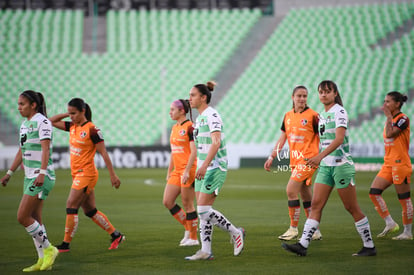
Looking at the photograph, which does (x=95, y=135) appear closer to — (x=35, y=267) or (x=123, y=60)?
(x=35, y=267)

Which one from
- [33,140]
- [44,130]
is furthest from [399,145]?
[33,140]

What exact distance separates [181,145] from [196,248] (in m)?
1.60

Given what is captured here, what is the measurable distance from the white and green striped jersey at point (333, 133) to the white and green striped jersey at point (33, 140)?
138 inches

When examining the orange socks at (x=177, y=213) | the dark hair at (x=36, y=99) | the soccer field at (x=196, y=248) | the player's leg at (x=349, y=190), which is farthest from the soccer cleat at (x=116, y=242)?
the player's leg at (x=349, y=190)

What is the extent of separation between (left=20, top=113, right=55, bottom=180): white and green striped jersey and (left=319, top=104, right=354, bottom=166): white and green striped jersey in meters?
3.51

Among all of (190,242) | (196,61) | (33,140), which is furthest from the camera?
(196,61)

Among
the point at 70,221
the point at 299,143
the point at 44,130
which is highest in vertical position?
the point at 44,130

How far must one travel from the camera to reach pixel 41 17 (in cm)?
4009

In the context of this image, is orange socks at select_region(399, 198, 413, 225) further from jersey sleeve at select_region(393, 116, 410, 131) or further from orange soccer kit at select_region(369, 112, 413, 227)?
jersey sleeve at select_region(393, 116, 410, 131)

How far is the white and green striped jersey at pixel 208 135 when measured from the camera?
7965mm

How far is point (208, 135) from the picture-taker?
8117 mm

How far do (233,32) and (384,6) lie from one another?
9953mm

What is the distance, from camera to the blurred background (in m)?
34.1

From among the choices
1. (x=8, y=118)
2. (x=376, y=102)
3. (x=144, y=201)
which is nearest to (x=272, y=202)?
(x=144, y=201)
